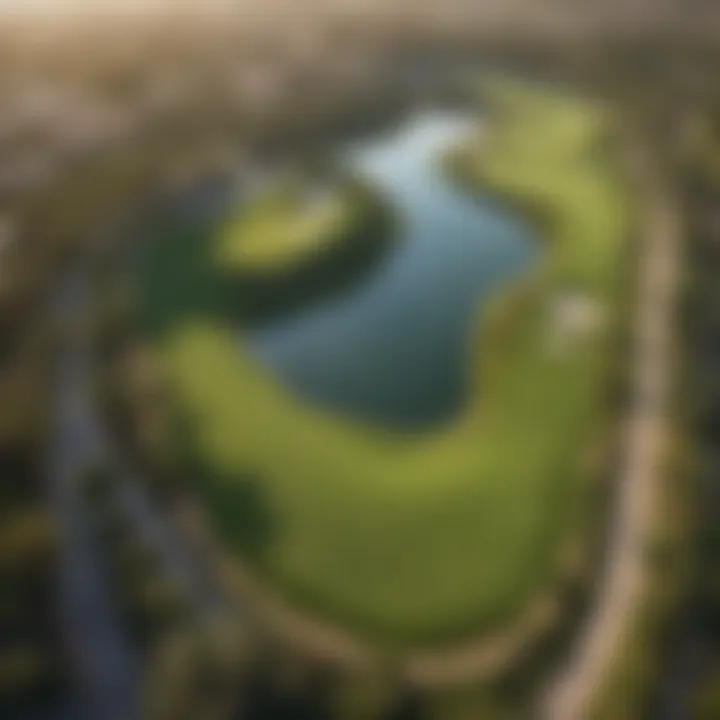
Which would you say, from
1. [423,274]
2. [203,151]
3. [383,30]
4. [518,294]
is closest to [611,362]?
[518,294]

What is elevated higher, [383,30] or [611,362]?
[383,30]

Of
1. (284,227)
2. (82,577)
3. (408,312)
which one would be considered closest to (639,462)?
(408,312)

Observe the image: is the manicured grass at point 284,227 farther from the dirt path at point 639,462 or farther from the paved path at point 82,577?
the dirt path at point 639,462

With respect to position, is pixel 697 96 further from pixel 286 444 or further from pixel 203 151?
pixel 286 444

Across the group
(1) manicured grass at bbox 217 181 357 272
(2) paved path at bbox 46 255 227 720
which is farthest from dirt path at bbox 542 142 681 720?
(1) manicured grass at bbox 217 181 357 272

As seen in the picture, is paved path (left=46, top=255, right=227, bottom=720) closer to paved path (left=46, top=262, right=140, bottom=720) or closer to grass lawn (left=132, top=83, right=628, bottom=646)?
paved path (left=46, top=262, right=140, bottom=720)

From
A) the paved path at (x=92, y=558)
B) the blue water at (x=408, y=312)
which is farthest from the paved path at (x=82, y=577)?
the blue water at (x=408, y=312)
